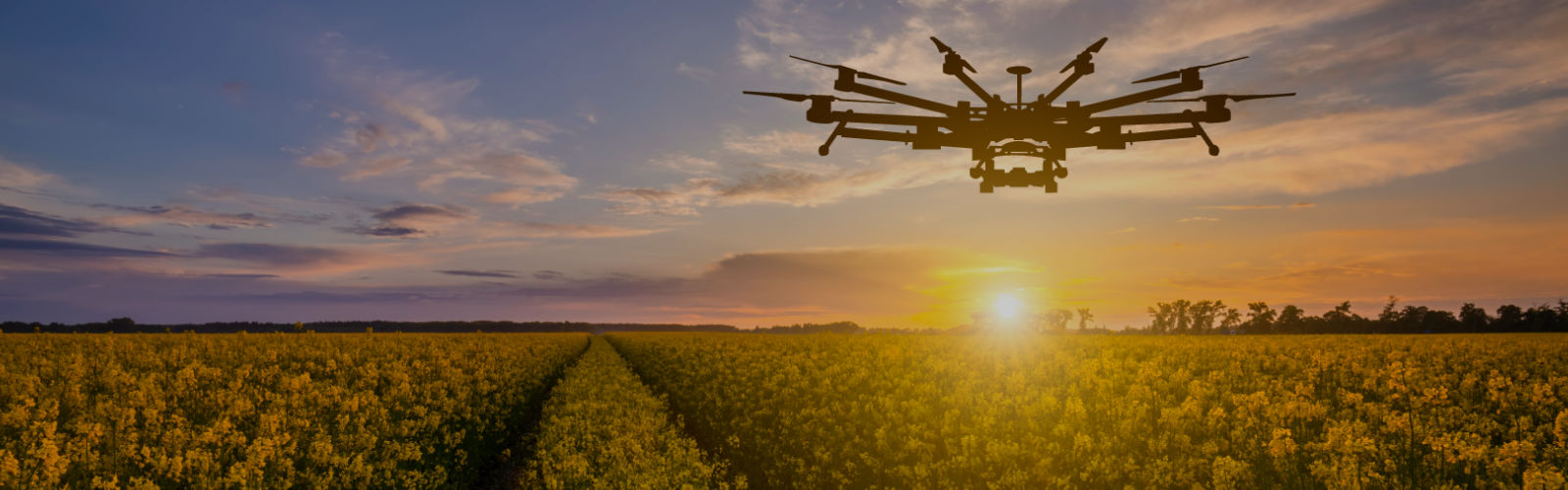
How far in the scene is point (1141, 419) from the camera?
11125 millimetres

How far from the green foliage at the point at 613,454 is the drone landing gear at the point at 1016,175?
23.7ft

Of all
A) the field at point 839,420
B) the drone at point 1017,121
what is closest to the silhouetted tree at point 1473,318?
the field at point 839,420

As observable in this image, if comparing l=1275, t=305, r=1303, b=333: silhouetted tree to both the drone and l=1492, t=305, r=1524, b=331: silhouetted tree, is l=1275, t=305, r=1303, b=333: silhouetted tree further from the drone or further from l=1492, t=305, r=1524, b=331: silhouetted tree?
the drone

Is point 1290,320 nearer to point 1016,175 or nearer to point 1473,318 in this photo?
point 1473,318

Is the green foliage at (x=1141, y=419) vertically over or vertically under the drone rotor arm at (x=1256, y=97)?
under

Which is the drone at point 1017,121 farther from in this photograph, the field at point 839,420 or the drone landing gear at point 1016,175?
the field at point 839,420

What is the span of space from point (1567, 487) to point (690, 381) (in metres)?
23.7

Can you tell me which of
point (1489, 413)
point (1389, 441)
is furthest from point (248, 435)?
point (1489, 413)

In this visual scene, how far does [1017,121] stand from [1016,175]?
1.01 m

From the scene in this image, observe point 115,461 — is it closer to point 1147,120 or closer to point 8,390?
point 8,390

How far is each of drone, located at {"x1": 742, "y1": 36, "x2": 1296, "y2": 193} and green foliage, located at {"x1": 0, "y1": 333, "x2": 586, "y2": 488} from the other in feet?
31.9

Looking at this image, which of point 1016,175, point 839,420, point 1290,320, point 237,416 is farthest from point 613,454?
point 1290,320

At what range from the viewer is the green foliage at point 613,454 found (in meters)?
13.9

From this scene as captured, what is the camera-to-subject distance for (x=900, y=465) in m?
12.2
